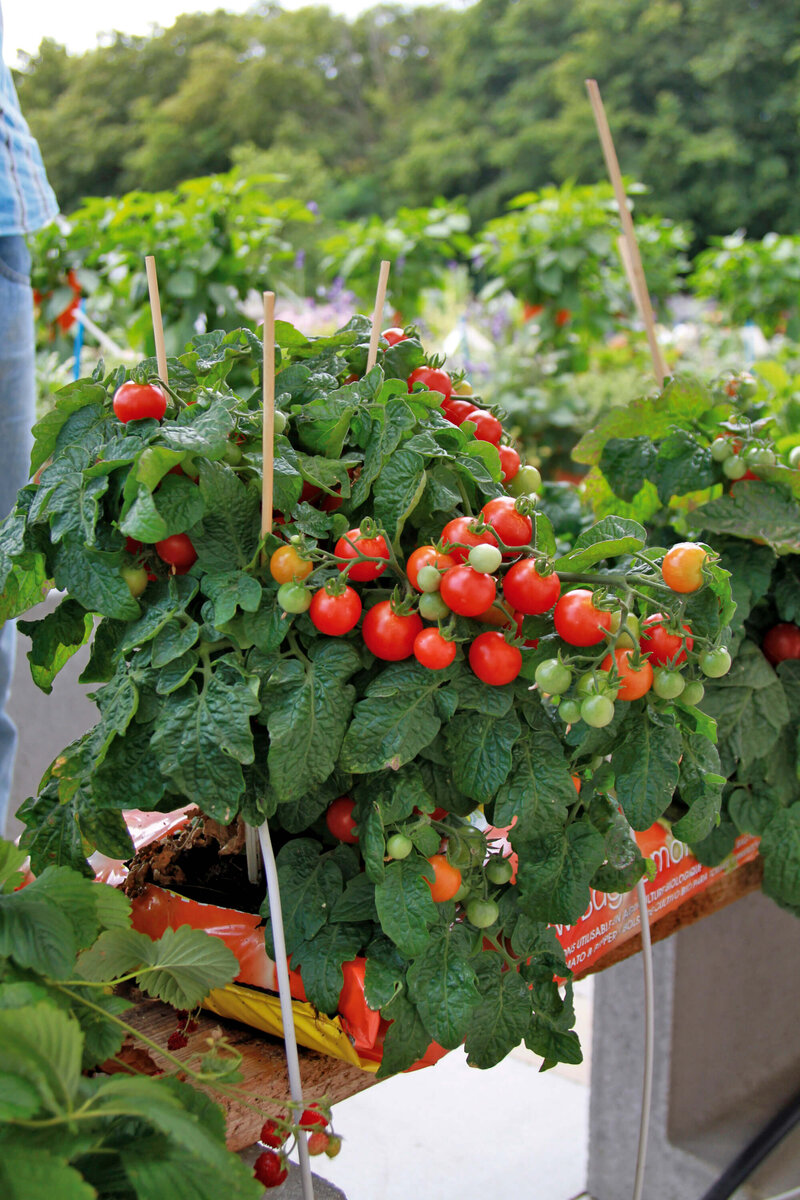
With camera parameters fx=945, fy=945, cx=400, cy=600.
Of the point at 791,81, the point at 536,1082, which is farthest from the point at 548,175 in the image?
the point at 536,1082

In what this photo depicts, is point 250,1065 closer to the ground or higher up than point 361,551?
closer to the ground

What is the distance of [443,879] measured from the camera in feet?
2.26

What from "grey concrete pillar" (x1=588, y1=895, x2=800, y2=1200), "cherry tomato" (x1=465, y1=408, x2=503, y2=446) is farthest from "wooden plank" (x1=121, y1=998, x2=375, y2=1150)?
"grey concrete pillar" (x1=588, y1=895, x2=800, y2=1200)

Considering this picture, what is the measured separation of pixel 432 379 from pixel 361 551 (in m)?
0.23

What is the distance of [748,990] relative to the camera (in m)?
1.47

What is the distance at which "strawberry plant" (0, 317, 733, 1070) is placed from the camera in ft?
2.10

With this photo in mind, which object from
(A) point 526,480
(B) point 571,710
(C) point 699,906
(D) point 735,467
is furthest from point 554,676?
(C) point 699,906

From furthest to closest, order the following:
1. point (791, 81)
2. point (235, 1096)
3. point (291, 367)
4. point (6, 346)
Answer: point (791, 81)
point (6, 346)
point (291, 367)
point (235, 1096)

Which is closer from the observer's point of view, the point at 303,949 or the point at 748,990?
the point at 303,949

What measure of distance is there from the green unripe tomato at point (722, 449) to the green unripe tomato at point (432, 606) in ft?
1.59

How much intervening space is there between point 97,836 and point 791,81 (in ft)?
50.1

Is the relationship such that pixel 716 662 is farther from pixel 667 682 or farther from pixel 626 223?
pixel 626 223

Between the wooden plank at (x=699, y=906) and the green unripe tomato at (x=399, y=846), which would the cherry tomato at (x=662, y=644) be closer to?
the green unripe tomato at (x=399, y=846)

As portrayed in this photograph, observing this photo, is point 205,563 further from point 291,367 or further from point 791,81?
point 791,81
